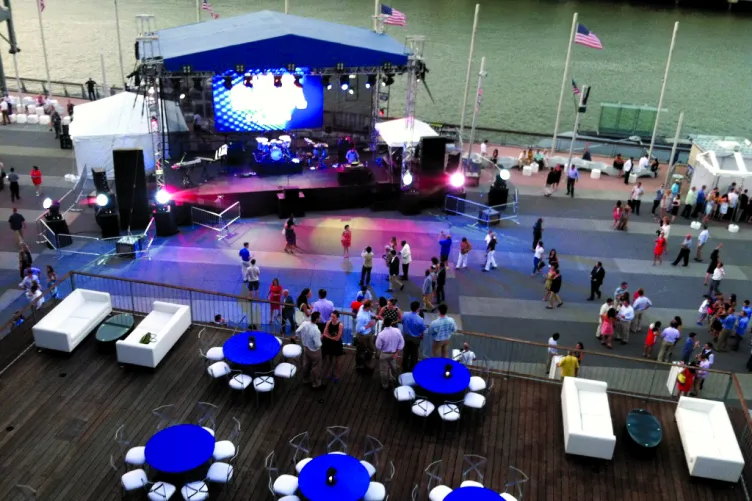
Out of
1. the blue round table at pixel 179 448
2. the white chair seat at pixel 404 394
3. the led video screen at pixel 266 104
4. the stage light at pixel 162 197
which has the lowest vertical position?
the blue round table at pixel 179 448

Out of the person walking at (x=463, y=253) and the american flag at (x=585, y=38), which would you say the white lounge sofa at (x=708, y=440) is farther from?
the american flag at (x=585, y=38)

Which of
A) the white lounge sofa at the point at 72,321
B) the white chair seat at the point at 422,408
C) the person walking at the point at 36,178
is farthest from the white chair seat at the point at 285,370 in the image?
the person walking at the point at 36,178

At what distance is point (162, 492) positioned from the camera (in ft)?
35.2

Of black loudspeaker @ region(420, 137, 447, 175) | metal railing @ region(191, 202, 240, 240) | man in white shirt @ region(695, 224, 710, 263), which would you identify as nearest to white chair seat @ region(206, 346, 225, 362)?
metal railing @ region(191, 202, 240, 240)

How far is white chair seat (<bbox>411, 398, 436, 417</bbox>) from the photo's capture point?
12.6 m

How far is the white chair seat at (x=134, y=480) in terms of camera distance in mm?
10844

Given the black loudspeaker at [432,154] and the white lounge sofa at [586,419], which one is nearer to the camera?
the white lounge sofa at [586,419]

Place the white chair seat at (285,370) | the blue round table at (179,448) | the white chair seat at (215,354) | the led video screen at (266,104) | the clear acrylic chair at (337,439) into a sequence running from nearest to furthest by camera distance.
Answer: the blue round table at (179,448)
the clear acrylic chair at (337,439)
the white chair seat at (285,370)
the white chair seat at (215,354)
the led video screen at (266,104)

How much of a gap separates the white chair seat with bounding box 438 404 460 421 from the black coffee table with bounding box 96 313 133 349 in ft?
22.2

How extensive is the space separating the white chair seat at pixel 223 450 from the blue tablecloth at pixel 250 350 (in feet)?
6.48

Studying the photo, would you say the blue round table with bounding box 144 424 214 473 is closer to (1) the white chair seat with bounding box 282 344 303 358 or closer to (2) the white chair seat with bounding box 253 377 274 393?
(2) the white chair seat with bounding box 253 377 274 393

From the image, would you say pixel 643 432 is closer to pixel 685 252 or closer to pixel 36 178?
pixel 685 252

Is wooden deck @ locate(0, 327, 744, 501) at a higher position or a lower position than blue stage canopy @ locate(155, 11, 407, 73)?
lower

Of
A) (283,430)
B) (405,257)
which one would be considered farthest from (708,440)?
(405,257)
